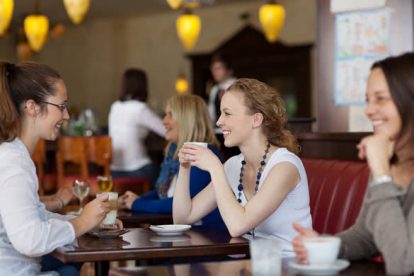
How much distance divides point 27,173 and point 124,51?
1179 centimetres

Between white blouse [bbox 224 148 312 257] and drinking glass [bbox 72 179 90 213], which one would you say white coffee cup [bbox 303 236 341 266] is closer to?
white blouse [bbox 224 148 312 257]

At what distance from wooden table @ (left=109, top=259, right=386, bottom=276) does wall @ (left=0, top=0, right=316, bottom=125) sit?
32.7 ft

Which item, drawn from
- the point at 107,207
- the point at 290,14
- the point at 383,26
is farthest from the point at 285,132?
the point at 290,14

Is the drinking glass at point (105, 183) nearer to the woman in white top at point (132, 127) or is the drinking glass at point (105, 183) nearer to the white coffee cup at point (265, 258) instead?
the white coffee cup at point (265, 258)

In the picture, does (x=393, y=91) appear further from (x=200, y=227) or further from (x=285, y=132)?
(x=200, y=227)

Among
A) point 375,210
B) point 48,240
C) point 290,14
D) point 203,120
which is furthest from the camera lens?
point 290,14

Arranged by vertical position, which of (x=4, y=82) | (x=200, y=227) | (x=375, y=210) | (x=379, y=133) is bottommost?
(x=200, y=227)

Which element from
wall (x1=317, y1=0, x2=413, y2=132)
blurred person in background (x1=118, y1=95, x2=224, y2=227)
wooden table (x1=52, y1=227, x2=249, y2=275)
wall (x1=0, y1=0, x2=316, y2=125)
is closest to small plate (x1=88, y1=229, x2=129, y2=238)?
wooden table (x1=52, y1=227, x2=249, y2=275)

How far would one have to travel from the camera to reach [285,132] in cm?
307

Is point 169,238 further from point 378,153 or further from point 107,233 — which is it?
point 378,153

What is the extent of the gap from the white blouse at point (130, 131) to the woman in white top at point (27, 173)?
11.9 feet

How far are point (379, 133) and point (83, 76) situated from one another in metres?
12.9

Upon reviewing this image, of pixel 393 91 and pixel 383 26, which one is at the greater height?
pixel 383 26

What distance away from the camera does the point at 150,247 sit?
2506 mm
